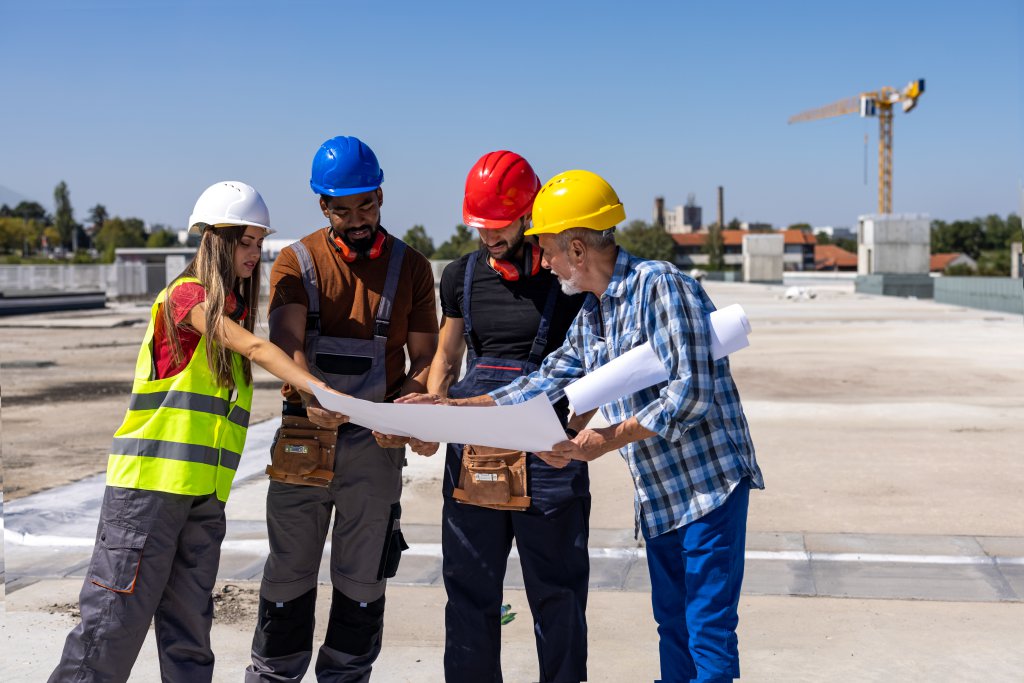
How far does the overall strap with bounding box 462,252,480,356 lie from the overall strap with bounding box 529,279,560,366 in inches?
9.0

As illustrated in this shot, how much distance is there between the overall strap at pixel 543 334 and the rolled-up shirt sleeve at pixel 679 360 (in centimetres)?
60

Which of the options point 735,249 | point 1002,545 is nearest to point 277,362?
point 1002,545

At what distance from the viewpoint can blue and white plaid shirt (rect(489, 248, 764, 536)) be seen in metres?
2.98

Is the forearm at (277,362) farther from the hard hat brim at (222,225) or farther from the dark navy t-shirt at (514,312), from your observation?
the dark navy t-shirt at (514,312)

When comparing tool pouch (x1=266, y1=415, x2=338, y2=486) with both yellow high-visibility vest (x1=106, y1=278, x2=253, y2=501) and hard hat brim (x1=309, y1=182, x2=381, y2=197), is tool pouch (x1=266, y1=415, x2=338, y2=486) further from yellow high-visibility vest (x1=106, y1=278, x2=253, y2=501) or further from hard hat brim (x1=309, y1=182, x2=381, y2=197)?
hard hat brim (x1=309, y1=182, x2=381, y2=197)

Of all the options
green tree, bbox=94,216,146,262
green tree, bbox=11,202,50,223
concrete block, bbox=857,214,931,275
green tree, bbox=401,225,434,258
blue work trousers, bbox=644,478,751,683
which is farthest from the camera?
green tree, bbox=11,202,50,223

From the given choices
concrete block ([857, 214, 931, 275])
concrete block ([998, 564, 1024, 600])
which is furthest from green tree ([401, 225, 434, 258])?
concrete block ([998, 564, 1024, 600])

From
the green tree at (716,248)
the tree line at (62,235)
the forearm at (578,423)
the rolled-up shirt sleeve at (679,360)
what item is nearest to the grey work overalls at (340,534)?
the forearm at (578,423)

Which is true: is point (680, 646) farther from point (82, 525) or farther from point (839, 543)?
point (82, 525)

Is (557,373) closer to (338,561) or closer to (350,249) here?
(350,249)

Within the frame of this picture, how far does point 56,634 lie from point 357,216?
2551mm

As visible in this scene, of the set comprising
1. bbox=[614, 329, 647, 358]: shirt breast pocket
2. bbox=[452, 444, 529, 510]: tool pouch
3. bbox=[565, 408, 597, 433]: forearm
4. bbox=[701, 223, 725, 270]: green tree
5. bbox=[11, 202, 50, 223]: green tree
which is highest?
bbox=[11, 202, 50, 223]: green tree

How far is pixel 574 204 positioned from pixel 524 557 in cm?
124

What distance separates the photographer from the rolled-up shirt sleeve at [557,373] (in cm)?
343
